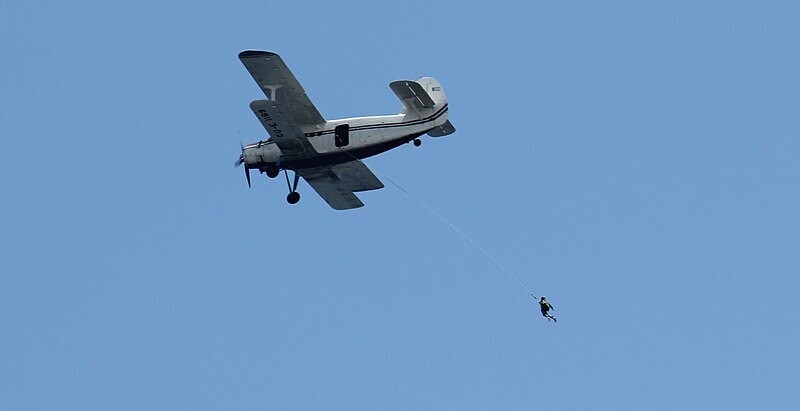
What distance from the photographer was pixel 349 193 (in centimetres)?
5056

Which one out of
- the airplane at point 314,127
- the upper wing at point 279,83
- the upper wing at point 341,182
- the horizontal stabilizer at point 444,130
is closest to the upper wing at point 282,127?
the airplane at point 314,127

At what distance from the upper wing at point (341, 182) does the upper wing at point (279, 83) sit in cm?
203

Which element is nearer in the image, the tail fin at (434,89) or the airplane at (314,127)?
the airplane at (314,127)

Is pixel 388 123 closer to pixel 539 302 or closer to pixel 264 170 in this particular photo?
pixel 264 170

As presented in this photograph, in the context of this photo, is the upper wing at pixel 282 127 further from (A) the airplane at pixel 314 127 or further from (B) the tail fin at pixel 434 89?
(B) the tail fin at pixel 434 89

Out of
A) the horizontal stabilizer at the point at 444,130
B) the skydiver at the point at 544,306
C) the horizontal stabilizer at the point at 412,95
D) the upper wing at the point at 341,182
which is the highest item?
the horizontal stabilizer at the point at 444,130

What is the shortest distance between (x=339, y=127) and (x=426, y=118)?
2.67 metres

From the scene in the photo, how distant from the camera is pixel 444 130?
4800cm

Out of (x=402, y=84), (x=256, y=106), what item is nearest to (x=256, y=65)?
(x=256, y=106)

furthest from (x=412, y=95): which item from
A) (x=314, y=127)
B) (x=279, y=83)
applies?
(x=279, y=83)

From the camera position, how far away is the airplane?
45.7 metres

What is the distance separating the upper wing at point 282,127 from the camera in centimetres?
4534

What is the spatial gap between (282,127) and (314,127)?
1412 mm

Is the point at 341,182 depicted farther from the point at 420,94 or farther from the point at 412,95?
the point at 420,94
